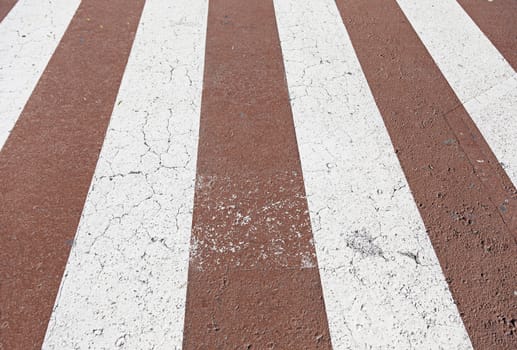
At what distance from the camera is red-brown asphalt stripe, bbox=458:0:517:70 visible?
14.7ft

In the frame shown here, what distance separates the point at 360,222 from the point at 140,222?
1.46 metres

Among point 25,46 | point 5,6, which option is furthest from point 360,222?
point 5,6

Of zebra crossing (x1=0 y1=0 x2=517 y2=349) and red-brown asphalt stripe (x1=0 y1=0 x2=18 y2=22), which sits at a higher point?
red-brown asphalt stripe (x1=0 y1=0 x2=18 y2=22)

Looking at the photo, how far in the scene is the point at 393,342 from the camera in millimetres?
2410

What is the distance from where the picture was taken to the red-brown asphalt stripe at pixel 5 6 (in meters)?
4.76

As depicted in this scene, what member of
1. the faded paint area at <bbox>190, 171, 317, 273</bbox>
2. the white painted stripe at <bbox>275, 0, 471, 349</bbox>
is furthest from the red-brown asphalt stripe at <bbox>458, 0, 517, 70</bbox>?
the faded paint area at <bbox>190, 171, 317, 273</bbox>

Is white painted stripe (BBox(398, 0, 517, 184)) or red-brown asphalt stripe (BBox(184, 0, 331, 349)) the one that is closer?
red-brown asphalt stripe (BBox(184, 0, 331, 349))

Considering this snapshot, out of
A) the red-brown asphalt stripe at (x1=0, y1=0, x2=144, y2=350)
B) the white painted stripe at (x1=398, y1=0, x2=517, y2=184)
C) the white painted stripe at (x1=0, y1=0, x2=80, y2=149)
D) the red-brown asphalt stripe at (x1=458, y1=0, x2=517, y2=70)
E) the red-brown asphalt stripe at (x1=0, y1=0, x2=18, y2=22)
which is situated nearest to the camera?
the red-brown asphalt stripe at (x1=0, y1=0, x2=144, y2=350)

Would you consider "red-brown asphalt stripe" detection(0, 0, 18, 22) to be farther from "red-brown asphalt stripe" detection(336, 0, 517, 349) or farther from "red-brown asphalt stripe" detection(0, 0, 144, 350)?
"red-brown asphalt stripe" detection(336, 0, 517, 349)

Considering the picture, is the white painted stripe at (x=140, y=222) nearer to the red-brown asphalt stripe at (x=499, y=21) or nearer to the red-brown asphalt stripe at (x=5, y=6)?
the red-brown asphalt stripe at (x=5, y=6)

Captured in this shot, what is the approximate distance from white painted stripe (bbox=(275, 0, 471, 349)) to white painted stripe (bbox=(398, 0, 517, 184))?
841 millimetres

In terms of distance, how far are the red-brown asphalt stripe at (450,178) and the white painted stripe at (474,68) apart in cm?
10

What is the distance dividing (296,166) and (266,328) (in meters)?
1.27

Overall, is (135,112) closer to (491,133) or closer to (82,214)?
(82,214)
